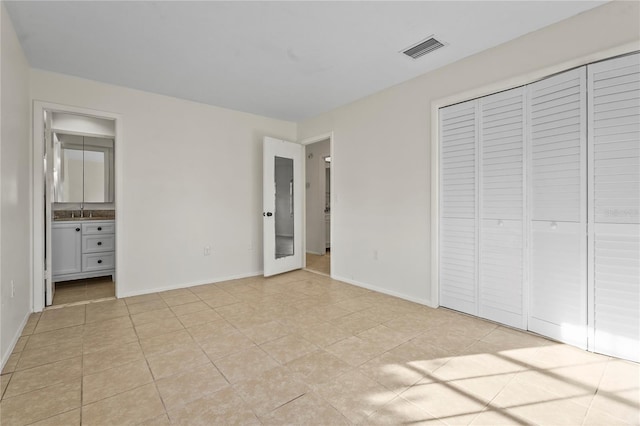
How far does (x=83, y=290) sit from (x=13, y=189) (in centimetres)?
201

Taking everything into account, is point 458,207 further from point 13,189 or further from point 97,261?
point 97,261

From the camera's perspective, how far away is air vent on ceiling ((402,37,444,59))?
2508 mm

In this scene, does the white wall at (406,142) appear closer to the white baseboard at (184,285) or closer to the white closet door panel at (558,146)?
the white closet door panel at (558,146)

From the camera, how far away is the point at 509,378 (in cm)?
182

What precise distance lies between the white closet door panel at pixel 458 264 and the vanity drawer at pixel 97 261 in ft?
14.8

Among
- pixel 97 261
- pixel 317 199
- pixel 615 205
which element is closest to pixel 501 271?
pixel 615 205

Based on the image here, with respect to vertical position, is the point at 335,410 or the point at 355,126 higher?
the point at 355,126

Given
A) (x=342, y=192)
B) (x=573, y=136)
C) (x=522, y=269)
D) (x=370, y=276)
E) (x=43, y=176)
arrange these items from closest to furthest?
(x=573, y=136) < (x=522, y=269) < (x=43, y=176) < (x=370, y=276) < (x=342, y=192)

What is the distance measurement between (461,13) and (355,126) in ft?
6.22

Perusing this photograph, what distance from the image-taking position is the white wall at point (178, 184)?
342 cm

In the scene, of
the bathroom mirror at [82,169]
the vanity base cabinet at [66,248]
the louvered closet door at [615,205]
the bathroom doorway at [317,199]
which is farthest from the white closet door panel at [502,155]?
the bathroom mirror at [82,169]

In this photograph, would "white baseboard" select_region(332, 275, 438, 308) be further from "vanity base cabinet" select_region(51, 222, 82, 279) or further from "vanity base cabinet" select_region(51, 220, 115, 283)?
"vanity base cabinet" select_region(51, 222, 82, 279)

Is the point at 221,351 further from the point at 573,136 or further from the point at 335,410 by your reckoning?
the point at 573,136

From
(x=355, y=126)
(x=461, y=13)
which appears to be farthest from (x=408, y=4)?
(x=355, y=126)
